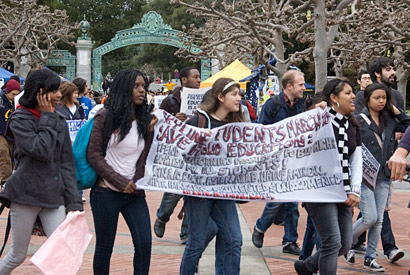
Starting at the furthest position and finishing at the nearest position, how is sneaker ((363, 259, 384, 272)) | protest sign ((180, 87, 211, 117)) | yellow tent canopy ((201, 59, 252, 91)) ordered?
1. yellow tent canopy ((201, 59, 252, 91))
2. protest sign ((180, 87, 211, 117))
3. sneaker ((363, 259, 384, 272))

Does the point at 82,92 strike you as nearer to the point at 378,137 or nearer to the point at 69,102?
the point at 69,102

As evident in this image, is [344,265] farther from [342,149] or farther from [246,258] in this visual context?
[342,149]

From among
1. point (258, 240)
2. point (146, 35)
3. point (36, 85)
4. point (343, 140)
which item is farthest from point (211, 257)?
point (146, 35)

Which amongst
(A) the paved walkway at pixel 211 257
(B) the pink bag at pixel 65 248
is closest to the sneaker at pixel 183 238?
(A) the paved walkway at pixel 211 257

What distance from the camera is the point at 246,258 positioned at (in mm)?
7074

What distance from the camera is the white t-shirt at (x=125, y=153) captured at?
5.15 meters

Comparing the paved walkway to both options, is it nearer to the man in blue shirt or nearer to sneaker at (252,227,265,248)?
sneaker at (252,227,265,248)

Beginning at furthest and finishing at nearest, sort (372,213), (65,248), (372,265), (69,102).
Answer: (69,102) < (372,265) < (372,213) < (65,248)

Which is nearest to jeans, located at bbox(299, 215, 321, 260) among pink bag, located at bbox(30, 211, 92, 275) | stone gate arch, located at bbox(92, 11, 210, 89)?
pink bag, located at bbox(30, 211, 92, 275)

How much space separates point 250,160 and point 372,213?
5.23 feet

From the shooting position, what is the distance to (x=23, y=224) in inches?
189

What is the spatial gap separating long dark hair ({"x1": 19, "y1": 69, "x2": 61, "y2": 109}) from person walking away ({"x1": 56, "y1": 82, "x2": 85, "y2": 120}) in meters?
4.28

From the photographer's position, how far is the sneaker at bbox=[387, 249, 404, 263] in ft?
22.9

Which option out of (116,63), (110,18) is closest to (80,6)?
(110,18)
